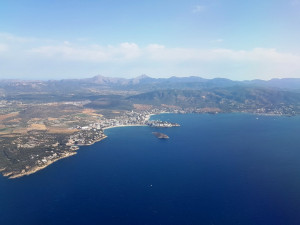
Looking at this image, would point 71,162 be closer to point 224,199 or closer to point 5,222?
point 5,222

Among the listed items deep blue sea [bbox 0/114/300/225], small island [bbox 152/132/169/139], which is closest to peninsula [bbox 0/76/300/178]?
deep blue sea [bbox 0/114/300/225]

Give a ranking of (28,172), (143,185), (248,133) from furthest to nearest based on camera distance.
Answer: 1. (248,133)
2. (28,172)
3. (143,185)

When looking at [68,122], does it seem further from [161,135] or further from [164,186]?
[164,186]

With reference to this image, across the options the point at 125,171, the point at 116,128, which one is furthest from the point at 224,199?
the point at 116,128

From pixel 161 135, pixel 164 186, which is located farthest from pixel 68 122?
pixel 164 186

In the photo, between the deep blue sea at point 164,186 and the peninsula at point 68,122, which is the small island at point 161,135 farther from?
the peninsula at point 68,122

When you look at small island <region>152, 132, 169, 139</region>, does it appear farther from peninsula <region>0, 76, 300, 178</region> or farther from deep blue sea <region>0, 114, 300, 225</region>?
peninsula <region>0, 76, 300, 178</region>

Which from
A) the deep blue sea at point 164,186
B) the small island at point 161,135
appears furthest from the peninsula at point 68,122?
the small island at point 161,135

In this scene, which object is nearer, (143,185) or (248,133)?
(143,185)
